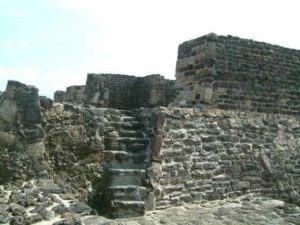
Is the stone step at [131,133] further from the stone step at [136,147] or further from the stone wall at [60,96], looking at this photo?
the stone wall at [60,96]

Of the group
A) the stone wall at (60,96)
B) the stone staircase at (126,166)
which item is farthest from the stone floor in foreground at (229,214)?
the stone wall at (60,96)

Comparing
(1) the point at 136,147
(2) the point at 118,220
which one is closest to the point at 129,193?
(2) the point at 118,220

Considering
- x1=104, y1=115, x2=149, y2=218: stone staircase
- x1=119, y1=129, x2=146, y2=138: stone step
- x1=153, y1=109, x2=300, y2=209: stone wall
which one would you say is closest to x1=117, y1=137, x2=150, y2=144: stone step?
x1=104, y1=115, x2=149, y2=218: stone staircase

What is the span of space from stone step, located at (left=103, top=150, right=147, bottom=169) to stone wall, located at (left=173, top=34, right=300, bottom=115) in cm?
177

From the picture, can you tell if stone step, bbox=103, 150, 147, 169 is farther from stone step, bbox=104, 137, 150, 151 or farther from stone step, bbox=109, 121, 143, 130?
stone step, bbox=109, 121, 143, 130

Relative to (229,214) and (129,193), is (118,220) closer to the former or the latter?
(129,193)

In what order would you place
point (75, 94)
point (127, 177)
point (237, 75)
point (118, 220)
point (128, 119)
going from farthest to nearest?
1. point (75, 94)
2. point (237, 75)
3. point (128, 119)
4. point (127, 177)
5. point (118, 220)

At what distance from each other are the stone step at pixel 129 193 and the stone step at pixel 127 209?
99 mm

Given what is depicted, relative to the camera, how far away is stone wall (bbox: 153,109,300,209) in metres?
6.99

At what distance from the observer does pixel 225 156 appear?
7.73m

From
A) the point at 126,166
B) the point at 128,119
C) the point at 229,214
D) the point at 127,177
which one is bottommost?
the point at 229,214

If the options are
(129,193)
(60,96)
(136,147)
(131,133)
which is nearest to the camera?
(129,193)

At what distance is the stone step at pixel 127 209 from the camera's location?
6.04m

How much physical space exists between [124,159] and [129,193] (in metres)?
0.65
